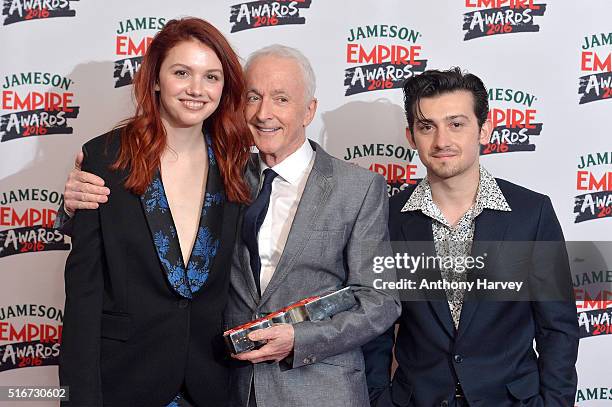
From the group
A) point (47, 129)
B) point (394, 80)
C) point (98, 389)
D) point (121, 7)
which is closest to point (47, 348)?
point (47, 129)

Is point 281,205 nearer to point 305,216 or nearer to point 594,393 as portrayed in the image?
point 305,216

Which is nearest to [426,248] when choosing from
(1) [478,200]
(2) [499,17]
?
(1) [478,200]

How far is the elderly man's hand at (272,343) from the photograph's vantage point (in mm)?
1869

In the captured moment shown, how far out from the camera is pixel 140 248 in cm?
184

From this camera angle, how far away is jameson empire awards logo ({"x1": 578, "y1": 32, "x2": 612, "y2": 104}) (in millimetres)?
2828

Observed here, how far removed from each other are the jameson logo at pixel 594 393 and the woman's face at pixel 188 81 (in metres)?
1.95

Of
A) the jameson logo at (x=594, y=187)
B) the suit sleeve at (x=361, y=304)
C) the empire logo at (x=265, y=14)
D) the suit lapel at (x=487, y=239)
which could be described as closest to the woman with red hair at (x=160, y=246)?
the suit sleeve at (x=361, y=304)

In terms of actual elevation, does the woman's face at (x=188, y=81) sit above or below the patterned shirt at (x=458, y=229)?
above

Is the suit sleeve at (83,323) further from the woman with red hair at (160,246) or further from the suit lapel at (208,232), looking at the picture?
the suit lapel at (208,232)

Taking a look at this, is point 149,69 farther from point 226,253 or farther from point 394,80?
point 394,80

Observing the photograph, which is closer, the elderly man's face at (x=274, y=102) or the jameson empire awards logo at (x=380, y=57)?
the elderly man's face at (x=274, y=102)

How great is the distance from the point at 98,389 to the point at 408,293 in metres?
0.94

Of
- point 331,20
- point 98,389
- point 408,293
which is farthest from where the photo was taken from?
point 331,20

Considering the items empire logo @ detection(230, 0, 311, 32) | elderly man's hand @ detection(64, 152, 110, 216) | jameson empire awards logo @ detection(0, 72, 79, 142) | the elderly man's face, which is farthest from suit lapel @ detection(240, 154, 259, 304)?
jameson empire awards logo @ detection(0, 72, 79, 142)
